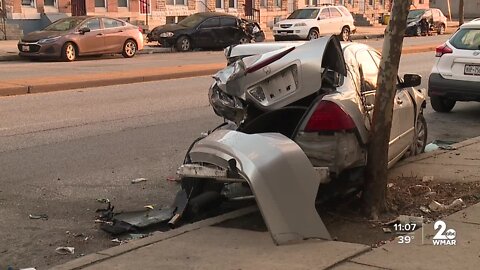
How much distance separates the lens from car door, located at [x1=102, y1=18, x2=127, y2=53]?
23125mm

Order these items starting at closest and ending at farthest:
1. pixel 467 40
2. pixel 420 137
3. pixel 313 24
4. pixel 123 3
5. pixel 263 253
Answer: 1. pixel 263 253
2. pixel 420 137
3. pixel 467 40
4. pixel 313 24
5. pixel 123 3

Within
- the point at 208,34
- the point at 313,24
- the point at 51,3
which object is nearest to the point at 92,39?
the point at 208,34

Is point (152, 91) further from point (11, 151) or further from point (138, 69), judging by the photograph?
point (11, 151)

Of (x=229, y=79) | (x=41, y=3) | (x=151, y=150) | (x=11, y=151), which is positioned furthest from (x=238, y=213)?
(x=41, y=3)

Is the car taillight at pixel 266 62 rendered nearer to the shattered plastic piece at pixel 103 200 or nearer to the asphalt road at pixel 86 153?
the asphalt road at pixel 86 153

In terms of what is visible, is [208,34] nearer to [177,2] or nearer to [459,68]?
[177,2]

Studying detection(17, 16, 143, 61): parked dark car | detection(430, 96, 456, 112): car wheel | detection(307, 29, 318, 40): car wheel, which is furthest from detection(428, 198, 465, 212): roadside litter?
detection(307, 29, 318, 40): car wheel

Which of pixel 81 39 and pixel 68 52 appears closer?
pixel 68 52

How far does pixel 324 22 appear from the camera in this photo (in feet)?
107

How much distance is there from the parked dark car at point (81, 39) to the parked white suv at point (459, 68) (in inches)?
508

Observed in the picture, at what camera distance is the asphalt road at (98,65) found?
17656 millimetres

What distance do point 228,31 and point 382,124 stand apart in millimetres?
22298

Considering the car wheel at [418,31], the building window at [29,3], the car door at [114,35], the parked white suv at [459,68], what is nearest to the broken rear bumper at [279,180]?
the parked white suv at [459,68]

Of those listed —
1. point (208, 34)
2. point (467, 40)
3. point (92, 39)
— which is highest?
point (467, 40)
